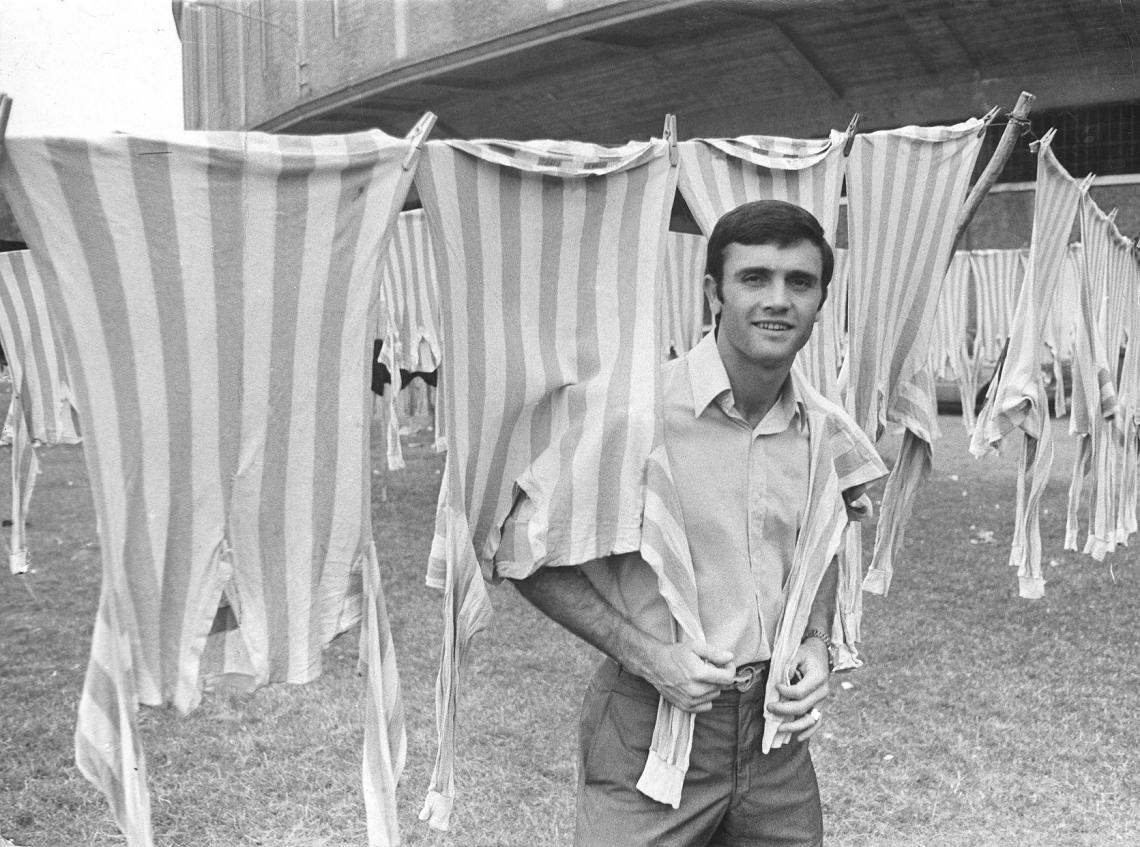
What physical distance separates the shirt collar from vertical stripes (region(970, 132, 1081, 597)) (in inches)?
86.6

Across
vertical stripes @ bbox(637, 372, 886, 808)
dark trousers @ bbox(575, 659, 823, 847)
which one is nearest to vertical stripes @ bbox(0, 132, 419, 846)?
dark trousers @ bbox(575, 659, 823, 847)

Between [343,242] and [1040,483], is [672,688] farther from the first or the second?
[1040,483]

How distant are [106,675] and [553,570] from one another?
828mm

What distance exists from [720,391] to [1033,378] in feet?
8.36

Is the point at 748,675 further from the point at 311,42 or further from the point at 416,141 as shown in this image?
the point at 311,42

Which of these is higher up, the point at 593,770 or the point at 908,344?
the point at 908,344

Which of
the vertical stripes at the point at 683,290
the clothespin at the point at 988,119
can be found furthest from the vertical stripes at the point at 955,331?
the clothespin at the point at 988,119

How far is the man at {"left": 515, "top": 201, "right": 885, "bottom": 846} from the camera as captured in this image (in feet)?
6.43

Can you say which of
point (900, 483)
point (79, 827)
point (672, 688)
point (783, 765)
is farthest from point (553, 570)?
point (79, 827)

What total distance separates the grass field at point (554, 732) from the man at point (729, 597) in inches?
66.7

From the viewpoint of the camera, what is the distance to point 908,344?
3.61 metres

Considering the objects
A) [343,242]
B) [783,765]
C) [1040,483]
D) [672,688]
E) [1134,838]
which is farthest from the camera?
[1040,483]

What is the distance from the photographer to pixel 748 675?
78.0 inches

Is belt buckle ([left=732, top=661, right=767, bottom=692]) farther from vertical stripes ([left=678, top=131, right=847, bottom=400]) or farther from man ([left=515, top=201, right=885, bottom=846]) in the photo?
vertical stripes ([left=678, top=131, right=847, bottom=400])
